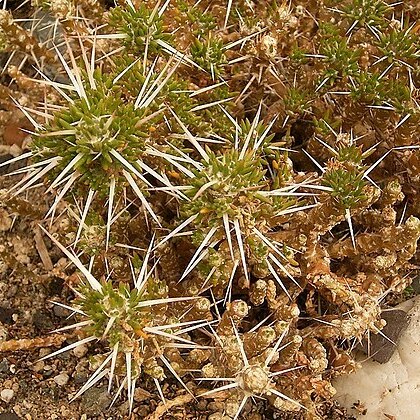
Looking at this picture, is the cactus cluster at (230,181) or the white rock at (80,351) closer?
the cactus cluster at (230,181)

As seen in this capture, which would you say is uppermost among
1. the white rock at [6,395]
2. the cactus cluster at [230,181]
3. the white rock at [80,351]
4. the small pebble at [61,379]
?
the cactus cluster at [230,181]

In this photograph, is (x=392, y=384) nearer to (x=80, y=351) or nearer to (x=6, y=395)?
(x=80, y=351)

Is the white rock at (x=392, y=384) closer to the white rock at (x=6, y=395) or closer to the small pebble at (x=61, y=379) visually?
the small pebble at (x=61, y=379)

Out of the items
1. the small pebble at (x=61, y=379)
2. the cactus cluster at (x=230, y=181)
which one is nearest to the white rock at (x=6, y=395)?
the small pebble at (x=61, y=379)

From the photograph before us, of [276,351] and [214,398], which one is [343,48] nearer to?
[276,351]

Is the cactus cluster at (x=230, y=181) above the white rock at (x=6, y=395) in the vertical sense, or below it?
above

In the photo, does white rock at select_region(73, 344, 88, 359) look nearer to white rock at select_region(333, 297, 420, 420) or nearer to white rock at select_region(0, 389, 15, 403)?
white rock at select_region(0, 389, 15, 403)

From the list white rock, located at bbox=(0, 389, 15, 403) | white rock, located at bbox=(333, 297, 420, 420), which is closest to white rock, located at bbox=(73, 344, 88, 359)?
white rock, located at bbox=(0, 389, 15, 403)
